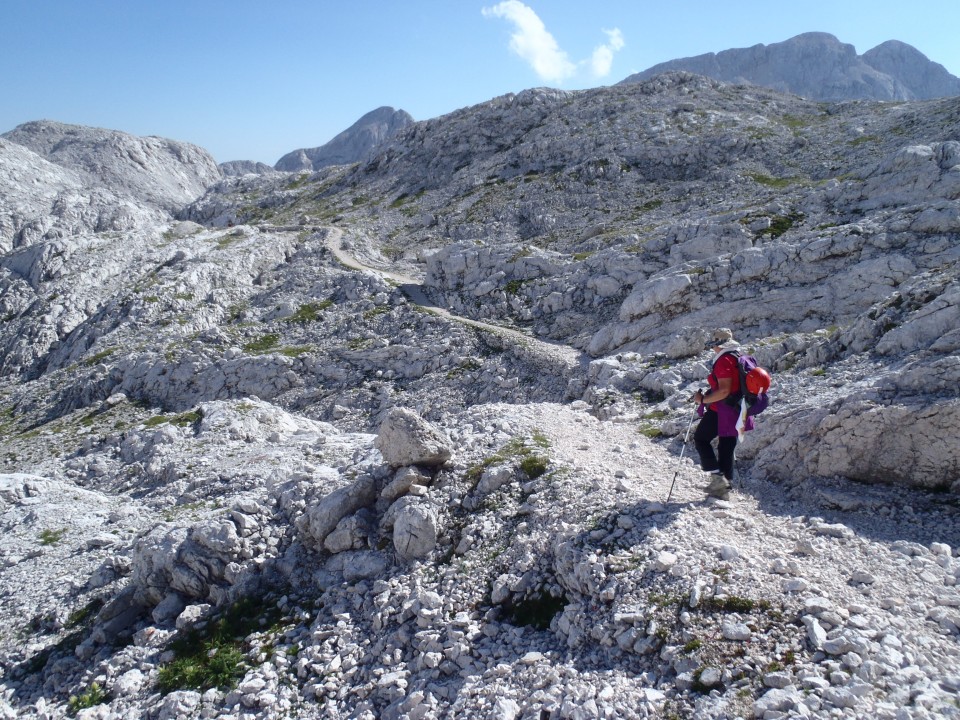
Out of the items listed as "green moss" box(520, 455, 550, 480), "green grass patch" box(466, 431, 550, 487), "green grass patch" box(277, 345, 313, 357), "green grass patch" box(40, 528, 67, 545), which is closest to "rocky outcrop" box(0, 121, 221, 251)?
"green grass patch" box(277, 345, 313, 357)

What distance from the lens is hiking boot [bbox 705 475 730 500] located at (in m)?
11.6

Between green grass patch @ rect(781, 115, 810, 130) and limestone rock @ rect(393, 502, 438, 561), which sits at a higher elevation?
green grass patch @ rect(781, 115, 810, 130)

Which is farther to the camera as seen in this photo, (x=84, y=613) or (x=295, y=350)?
(x=295, y=350)

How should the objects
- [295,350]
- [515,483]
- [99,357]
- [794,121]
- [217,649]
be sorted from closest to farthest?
[217,649] < [515,483] < [295,350] < [99,357] < [794,121]

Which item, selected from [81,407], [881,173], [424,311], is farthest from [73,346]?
[881,173]

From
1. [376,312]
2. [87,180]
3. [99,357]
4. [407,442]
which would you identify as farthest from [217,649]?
[87,180]

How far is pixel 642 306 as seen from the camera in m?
32.1

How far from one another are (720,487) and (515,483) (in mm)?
4312

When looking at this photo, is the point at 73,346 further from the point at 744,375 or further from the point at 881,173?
the point at 881,173

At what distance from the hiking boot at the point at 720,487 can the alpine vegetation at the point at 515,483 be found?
3.6 inches

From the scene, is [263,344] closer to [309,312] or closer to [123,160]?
[309,312]

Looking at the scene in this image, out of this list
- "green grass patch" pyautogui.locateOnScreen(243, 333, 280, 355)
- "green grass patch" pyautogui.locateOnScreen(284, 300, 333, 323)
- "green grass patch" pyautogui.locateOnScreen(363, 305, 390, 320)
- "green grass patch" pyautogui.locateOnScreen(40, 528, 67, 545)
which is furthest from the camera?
"green grass patch" pyautogui.locateOnScreen(284, 300, 333, 323)

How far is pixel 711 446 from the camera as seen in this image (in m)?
12.1

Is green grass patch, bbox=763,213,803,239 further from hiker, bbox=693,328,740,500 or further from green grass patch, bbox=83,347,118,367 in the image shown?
green grass patch, bbox=83,347,118,367
